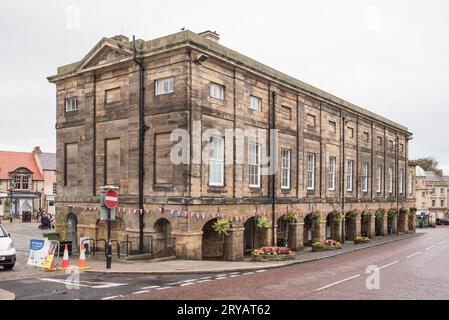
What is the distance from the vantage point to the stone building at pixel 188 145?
68.6 ft

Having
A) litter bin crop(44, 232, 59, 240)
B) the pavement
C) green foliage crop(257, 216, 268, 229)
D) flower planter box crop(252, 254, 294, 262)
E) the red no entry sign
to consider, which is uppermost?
the red no entry sign

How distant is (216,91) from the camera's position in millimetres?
22625

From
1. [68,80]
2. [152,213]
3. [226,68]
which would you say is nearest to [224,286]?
[152,213]

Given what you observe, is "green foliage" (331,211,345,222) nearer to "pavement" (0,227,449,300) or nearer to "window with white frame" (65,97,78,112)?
"pavement" (0,227,449,300)

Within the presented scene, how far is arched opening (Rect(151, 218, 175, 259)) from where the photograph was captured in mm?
21406

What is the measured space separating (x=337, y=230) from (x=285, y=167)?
8.80m

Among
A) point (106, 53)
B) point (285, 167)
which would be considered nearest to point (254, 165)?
point (285, 167)

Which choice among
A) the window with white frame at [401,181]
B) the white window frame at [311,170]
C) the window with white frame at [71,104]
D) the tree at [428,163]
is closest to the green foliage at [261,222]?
the white window frame at [311,170]

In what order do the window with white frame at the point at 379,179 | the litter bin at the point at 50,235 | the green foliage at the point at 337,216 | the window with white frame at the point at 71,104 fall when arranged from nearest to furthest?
the litter bin at the point at 50,235 < the window with white frame at the point at 71,104 < the green foliage at the point at 337,216 < the window with white frame at the point at 379,179

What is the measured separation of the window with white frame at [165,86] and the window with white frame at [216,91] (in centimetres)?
192

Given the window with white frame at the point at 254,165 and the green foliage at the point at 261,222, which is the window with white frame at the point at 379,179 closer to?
the window with white frame at the point at 254,165

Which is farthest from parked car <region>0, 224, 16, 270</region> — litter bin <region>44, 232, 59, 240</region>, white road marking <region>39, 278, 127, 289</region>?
litter bin <region>44, 232, 59, 240</region>

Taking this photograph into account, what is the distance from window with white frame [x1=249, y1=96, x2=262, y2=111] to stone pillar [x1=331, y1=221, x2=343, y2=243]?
12770 millimetres

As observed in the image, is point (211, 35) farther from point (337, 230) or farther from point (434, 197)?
point (434, 197)
